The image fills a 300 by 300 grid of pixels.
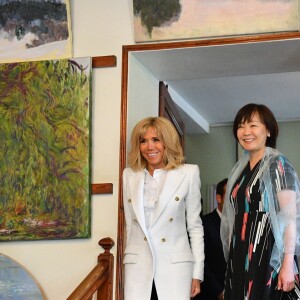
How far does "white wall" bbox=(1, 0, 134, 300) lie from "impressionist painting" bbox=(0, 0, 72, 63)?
7cm

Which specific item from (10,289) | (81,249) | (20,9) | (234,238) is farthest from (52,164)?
(234,238)

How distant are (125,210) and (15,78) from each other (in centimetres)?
113

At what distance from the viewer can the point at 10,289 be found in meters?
3.58

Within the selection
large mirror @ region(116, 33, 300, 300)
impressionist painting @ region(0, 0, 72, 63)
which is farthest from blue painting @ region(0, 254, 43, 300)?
impressionist painting @ region(0, 0, 72, 63)

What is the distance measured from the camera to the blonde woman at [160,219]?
3035 mm

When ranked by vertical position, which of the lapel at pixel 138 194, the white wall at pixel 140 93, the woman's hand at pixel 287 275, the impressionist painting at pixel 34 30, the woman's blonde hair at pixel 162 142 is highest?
the impressionist painting at pixel 34 30

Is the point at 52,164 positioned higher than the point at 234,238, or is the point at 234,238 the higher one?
the point at 52,164

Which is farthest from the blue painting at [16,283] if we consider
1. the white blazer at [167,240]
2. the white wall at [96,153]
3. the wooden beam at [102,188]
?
the white blazer at [167,240]

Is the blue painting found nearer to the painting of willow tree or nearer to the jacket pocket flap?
the painting of willow tree

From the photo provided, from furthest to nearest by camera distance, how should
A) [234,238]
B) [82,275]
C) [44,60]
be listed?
[44,60]
[82,275]
[234,238]

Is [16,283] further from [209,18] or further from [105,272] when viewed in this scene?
[209,18]

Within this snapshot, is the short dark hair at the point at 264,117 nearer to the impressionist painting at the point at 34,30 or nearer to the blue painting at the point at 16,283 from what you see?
the impressionist painting at the point at 34,30

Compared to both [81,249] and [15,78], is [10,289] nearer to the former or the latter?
[81,249]

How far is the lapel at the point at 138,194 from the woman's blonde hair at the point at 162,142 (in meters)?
0.05
